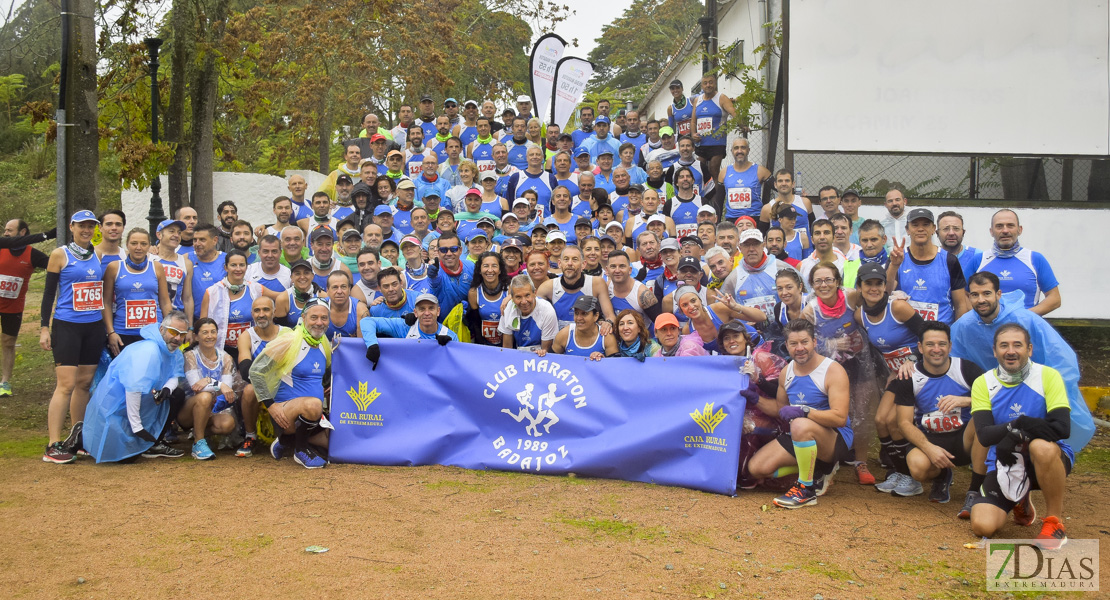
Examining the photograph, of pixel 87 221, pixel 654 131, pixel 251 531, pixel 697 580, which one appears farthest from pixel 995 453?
pixel 654 131

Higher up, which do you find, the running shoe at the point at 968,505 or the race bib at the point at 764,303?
the race bib at the point at 764,303

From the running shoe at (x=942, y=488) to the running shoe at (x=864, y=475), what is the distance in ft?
1.57

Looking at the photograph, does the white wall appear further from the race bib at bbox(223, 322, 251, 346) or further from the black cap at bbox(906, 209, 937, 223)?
A: the race bib at bbox(223, 322, 251, 346)

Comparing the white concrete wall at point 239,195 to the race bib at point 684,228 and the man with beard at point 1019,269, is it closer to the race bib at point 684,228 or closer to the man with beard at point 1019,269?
the race bib at point 684,228

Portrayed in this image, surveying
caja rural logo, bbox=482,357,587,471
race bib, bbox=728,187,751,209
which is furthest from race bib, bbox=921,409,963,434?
race bib, bbox=728,187,751,209

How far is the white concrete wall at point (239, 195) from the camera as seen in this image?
1889cm

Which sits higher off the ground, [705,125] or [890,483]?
[705,125]

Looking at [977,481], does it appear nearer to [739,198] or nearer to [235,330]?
[739,198]

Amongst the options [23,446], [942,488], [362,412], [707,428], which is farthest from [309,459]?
[942,488]

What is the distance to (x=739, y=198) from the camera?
1050cm

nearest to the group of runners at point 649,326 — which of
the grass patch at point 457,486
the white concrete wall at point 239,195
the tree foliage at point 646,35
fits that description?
the grass patch at point 457,486

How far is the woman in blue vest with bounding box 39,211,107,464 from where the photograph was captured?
24.0 feet

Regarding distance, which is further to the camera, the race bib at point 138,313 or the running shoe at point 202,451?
the race bib at point 138,313

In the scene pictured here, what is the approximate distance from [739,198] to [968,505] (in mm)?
5562
